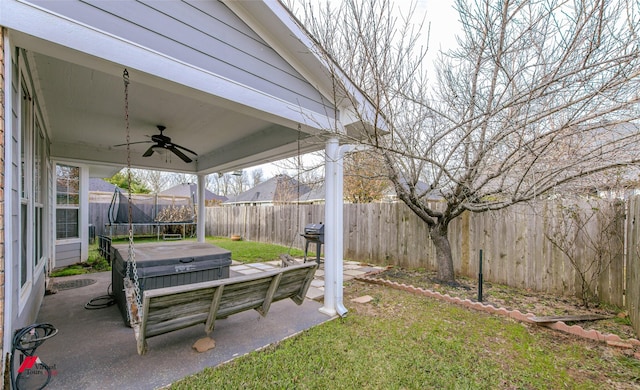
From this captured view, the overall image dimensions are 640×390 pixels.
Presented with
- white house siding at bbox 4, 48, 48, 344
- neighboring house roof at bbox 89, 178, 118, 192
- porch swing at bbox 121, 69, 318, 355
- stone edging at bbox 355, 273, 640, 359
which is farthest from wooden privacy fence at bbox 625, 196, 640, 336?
neighboring house roof at bbox 89, 178, 118, 192

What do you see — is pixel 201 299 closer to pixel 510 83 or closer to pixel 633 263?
pixel 510 83

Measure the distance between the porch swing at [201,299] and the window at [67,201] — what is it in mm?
5079

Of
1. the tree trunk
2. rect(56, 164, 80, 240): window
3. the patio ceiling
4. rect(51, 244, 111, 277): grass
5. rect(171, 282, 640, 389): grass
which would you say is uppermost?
the patio ceiling

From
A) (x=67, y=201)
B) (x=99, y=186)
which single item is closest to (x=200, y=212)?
(x=67, y=201)

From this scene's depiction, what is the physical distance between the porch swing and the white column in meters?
0.59

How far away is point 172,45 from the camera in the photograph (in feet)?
7.58

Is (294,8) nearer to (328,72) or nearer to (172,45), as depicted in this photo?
(328,72)

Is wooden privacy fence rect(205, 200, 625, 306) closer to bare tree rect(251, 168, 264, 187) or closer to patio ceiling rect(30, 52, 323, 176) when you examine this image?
patio ceiling rect(30, 52, 323, 176)

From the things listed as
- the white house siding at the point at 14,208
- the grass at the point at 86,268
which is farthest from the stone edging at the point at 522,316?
the grass at the point at 86,268

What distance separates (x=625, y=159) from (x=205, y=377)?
16.0 ft

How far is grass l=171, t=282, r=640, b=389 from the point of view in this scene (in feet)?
7.50

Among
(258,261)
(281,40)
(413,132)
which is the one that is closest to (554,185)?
(413,132)

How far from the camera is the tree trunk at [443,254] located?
201 inches

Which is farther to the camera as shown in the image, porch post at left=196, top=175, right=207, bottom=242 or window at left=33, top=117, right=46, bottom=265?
porch post at left=196, top=175, right=207, bottom=242
